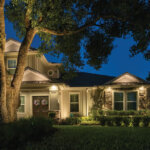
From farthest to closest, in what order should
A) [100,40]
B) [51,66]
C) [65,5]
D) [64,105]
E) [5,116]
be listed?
[51,66] < [64,105] < [100,40] < [65,5] < [5,116]

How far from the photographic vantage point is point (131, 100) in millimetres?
15266

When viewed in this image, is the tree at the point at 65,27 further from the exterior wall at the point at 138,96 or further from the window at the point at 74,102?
the window at the point at 74,102

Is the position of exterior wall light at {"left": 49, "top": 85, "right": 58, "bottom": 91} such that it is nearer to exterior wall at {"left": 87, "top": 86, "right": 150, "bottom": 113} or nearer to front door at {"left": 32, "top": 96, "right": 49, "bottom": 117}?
front door at {"left": 32, "top": 96, "right": 49, "bottom": 117}

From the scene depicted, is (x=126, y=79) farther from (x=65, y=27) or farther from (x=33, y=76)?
(x=65, y=27)

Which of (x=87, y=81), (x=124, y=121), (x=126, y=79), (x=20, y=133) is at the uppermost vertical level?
(x=126, y=79)

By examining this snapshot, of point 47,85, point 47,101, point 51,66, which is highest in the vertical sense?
point 51,66

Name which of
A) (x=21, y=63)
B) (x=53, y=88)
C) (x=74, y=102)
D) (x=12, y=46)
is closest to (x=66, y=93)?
(x=74, y=102)

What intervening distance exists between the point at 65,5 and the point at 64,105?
1058cm

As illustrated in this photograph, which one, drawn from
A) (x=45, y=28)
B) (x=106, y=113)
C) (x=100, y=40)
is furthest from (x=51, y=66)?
(x=45, y=28)

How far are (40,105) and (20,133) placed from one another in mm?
9785

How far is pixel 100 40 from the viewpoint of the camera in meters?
9.76

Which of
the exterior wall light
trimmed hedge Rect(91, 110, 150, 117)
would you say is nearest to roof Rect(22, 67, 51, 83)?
the exterior wall light

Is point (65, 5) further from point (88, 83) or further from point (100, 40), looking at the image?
point (88, 83)

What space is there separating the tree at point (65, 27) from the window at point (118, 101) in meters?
5.94
